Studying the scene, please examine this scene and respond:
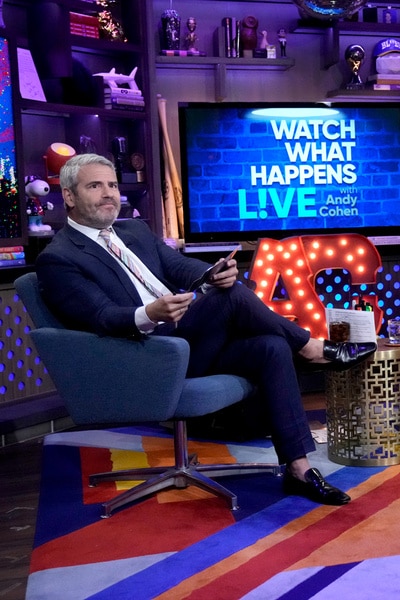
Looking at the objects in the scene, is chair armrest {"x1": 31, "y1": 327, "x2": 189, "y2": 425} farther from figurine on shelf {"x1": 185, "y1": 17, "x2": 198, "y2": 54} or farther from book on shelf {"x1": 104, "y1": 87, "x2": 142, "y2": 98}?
figurine on shelf {"x1": 185, "y1": 17, "x2": 198, "y2": 54}

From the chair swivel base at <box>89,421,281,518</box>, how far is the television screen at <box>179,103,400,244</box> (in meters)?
2.00

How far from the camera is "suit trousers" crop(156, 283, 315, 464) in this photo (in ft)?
9.08

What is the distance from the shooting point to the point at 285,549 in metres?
2.34

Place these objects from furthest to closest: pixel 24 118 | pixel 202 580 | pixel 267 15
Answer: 1. pixel 267 15
2. pixel 24 118
3. pixel 202 580

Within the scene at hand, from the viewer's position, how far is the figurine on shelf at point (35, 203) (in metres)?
4.26

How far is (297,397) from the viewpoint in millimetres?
2791

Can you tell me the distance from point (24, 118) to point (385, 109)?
2.18m

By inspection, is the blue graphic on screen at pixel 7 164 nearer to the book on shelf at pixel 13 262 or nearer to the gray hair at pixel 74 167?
the book on shelf at pixel 13 262

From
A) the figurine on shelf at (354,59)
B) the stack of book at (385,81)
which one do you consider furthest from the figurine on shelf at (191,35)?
the stack of book at (385,81)

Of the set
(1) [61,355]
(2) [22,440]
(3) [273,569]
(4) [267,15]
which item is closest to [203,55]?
(4) [267,15]

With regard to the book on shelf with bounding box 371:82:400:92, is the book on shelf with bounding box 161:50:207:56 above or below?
above

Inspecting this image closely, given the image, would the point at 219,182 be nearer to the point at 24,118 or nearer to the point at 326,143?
the point at 326,143

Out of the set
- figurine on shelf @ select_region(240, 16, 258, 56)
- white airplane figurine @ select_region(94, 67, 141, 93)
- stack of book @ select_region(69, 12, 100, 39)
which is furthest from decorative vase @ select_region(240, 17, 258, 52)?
stack of book @ select_region(69, 12, 100, 39)

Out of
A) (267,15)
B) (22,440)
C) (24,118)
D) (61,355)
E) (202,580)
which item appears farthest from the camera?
(267,15)
